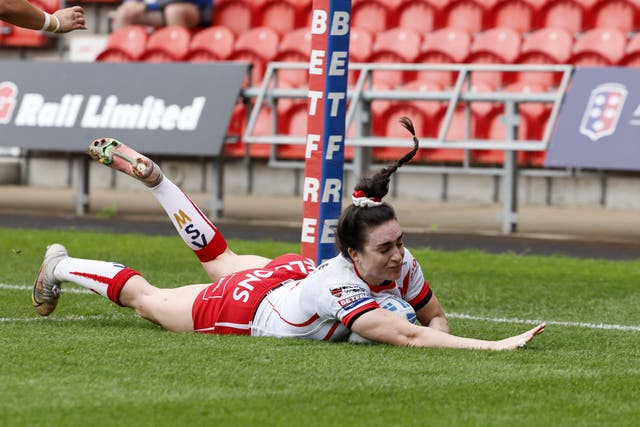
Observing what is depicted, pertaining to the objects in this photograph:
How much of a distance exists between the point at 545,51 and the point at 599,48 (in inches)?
27.4

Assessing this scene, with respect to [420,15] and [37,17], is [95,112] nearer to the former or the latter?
[420,15]

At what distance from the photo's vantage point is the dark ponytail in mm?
6988

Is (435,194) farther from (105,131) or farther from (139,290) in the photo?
(139,290)

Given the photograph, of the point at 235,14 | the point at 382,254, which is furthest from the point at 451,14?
the point at 382,254

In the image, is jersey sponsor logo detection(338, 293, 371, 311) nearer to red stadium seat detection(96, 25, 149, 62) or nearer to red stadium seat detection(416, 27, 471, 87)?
red stadium seat detection(416, 27, 471, 87)

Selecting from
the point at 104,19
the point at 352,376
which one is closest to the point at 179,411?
the point at 352,376

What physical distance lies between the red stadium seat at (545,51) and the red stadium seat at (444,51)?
2.47 feet

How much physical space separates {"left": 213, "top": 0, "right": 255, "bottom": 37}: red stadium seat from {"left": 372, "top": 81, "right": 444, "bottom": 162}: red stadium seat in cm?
343

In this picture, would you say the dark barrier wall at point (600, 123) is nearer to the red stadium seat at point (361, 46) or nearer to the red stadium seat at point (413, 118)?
the red stadium seat at point (413, 118)

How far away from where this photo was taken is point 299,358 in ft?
21.9

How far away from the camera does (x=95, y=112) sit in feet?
54.7

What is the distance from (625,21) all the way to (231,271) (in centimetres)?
1136

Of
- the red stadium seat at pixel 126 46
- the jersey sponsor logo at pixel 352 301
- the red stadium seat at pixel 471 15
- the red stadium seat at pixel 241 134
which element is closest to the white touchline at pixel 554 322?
the jersey sponsor logo at pixel 352 301

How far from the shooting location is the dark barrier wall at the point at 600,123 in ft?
45.2
